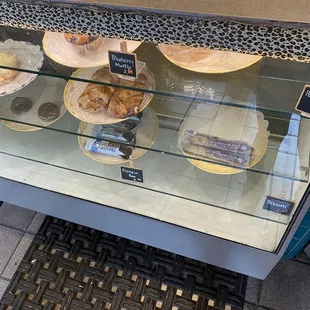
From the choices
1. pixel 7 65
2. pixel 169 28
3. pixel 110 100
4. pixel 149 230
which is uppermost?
pixel 169 28

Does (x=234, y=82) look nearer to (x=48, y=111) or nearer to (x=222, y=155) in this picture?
(x=222, y=155)

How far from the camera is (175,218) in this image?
51.1 inches

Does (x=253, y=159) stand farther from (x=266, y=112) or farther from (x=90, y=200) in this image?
(x=90, y=200)

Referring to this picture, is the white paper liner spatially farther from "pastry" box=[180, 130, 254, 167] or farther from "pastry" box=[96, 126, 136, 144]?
"pastry" box=[180, 130, 254, 167]

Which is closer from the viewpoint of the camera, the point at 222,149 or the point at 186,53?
the point at 186,53

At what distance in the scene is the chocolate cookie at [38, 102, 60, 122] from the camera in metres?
1.35

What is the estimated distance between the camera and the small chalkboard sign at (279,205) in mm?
1065

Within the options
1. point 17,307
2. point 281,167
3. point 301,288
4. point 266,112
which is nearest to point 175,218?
point 281,167

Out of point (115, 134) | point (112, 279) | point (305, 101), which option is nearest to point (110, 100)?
point (115, 134)

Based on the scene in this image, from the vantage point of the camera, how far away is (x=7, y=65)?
1.12 m

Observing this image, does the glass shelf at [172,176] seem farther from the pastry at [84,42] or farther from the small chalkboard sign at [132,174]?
the pastry at [84,42]

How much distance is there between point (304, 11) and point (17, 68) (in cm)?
86

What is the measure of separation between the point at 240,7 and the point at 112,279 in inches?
49.6

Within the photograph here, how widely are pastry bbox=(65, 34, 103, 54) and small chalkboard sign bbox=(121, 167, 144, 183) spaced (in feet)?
1.42
